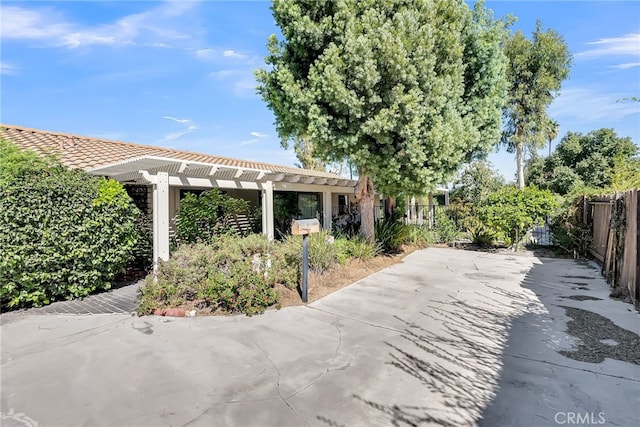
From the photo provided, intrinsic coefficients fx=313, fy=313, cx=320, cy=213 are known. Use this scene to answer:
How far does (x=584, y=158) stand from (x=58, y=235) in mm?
32060

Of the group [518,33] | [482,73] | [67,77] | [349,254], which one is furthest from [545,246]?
[67,77]

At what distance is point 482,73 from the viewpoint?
33.7 ft

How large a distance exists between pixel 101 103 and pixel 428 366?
15611 millimetres

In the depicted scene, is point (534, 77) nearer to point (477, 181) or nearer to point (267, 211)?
point (477, 181)

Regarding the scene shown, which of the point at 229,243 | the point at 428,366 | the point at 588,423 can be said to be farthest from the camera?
the point at 229,243

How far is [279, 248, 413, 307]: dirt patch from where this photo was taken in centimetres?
648

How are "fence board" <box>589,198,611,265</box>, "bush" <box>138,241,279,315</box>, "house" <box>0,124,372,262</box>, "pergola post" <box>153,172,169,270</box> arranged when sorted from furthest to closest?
"fence board" <box>589,198,611,265</box>, "house" <box>0,124,372,262</box>, "pergola post" <box>153,172,169,270</box>, "bush" <box>138,241,279,315</box>

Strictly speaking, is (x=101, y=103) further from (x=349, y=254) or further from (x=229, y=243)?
(x=349, y=254)

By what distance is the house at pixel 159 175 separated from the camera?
655 cm

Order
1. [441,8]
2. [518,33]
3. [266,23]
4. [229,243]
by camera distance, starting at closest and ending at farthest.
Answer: [229,243]
[441,8]
[266,23]
[518,33]

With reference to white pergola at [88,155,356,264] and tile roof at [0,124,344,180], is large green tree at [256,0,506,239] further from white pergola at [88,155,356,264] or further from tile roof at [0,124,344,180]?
tile roof at [0,124,344,180]

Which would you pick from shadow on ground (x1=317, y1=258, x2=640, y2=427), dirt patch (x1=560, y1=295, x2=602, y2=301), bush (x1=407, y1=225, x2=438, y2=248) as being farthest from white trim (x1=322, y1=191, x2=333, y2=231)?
dirt patch (x1=560, y1=295, x2=602, y2=301)

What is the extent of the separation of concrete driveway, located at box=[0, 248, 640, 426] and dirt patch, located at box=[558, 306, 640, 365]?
0.03 metres

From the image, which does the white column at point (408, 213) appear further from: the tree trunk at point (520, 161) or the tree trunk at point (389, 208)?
the tree trunk at point (520, 161)
